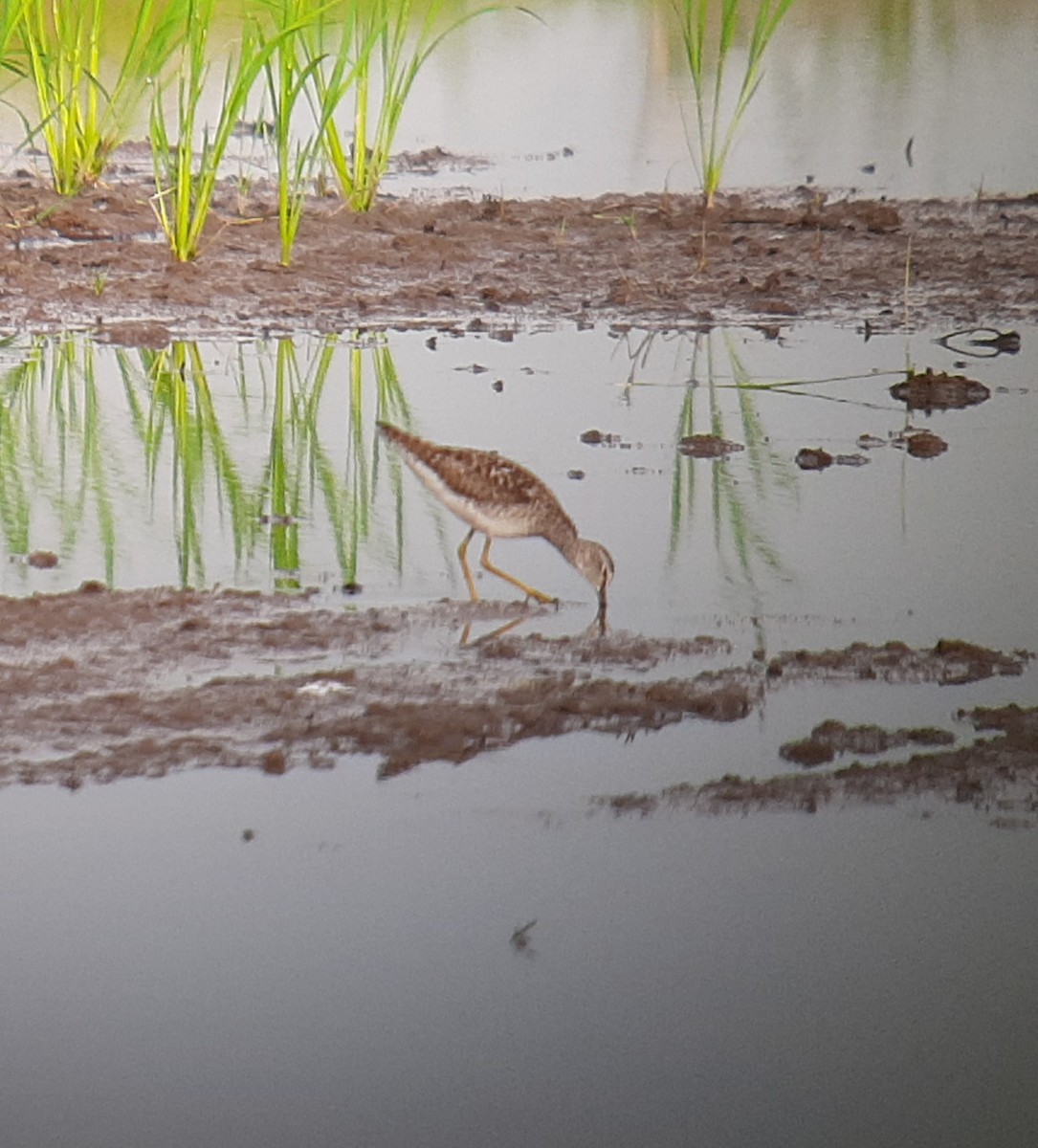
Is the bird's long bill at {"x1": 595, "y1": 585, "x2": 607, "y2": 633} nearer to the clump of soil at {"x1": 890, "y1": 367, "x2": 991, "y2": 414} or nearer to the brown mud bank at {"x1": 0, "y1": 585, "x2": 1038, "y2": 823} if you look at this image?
the brown mud bank at {"x1": 0, "y1": 585, "x2": 1038, "y2": 823}

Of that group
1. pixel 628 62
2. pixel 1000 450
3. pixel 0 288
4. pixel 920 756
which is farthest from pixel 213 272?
pixel 628 62

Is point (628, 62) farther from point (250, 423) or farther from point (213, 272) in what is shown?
point (250, 423)

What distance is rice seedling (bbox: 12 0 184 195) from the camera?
7.66m

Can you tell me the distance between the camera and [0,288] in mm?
7719

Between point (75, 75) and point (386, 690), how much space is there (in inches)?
230

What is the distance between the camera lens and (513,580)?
4.50 m

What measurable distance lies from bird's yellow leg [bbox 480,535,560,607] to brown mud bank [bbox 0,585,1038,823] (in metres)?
0.09

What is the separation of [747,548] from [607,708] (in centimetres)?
109

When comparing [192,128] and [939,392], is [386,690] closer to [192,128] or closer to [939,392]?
[939,392]

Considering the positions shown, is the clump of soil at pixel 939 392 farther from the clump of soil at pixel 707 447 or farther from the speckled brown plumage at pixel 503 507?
the speckled brown plumage at pixel 503 507

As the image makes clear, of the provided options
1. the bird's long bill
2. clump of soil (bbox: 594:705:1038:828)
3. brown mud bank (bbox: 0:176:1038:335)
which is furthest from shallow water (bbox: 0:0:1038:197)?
clump of soil (bbox: 594:705:1038:828)

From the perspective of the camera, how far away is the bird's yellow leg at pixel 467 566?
440 cm

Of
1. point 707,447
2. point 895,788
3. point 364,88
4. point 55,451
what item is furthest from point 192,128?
point 895,788

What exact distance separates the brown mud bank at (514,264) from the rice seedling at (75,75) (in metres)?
0.19
